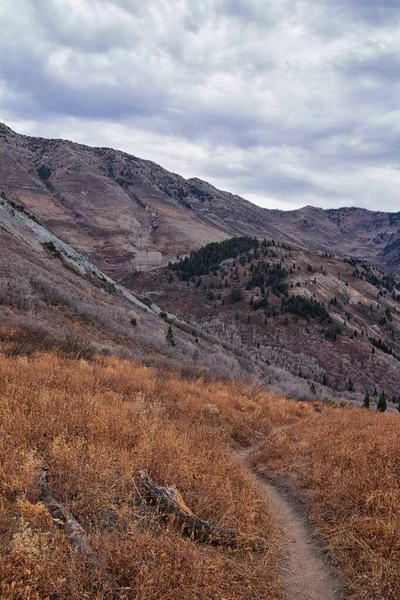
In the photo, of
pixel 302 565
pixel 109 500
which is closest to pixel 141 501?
pixel 109 500

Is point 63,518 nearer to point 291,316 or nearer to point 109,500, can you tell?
point 109,500

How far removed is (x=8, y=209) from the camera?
53062mm

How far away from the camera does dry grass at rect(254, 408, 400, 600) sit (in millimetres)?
4941

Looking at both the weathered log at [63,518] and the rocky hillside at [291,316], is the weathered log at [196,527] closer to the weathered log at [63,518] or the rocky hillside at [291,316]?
the weathered log at [63,518]

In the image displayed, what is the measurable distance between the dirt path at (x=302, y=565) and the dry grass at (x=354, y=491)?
0.24 m

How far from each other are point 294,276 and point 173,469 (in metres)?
183

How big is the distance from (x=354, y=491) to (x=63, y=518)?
16.8ft

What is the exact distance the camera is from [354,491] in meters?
6.84

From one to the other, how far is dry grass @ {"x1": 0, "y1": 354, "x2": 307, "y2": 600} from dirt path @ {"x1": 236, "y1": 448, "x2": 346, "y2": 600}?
0.33 meters

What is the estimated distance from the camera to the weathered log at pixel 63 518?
4.21m

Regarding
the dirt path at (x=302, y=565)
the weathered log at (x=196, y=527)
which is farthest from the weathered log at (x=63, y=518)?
the dirt path at (x=302, y=565)

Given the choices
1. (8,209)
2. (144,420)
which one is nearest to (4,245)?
(8,209)

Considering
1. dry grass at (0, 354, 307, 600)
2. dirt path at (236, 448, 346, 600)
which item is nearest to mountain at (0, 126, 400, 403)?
dry grass at (0, 354, 307, 600)

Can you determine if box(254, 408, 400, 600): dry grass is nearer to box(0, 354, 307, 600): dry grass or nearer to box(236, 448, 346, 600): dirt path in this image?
box(236, 448, 346, 600): dirt path
